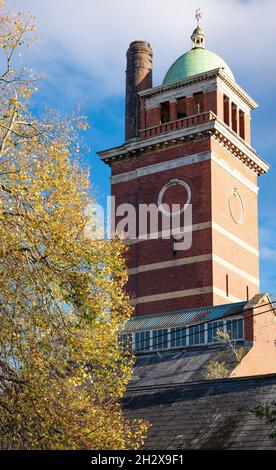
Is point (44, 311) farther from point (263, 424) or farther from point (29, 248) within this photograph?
point (263, 424)

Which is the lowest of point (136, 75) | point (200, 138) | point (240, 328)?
point (240, 328)

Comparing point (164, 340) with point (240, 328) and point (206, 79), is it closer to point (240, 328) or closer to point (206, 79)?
point (240, 328)

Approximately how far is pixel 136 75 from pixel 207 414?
3410 cm

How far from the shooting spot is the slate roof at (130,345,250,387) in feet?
121

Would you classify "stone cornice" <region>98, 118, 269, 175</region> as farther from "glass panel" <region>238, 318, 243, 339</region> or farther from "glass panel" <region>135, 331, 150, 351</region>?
"glass panel" <region>238, 318, 243, 339</region>

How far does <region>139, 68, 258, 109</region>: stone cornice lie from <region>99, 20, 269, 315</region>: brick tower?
2.5 inches

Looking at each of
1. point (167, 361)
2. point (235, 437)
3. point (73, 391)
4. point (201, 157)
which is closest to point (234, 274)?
point (201, 157)

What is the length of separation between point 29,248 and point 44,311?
4.24ft

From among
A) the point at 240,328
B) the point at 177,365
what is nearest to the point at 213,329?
the point at 240,328

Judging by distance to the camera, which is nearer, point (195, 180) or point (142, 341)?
point (142, 341)

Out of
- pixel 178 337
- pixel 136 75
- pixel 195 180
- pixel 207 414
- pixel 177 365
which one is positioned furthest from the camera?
pixel 136 75

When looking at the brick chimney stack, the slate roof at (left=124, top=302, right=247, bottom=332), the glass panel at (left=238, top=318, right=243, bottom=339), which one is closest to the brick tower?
the brick chimney stack

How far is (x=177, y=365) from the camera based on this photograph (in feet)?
128
